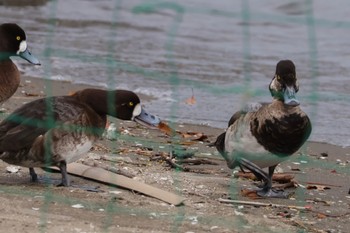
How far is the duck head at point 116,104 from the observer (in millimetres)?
7117

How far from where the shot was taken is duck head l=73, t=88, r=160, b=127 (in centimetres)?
712

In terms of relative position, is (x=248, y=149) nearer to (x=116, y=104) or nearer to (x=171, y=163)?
(x=171, y=163)

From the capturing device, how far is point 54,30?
1673 cm

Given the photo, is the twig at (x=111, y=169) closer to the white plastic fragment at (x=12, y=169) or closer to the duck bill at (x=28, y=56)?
the white plastic fragment at (x=12, y=169)

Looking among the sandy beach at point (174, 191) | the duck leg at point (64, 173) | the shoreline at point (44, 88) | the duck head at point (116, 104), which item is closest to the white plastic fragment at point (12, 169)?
the sandy beach at point (174, 191)

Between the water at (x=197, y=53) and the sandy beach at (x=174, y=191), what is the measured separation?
0.65m

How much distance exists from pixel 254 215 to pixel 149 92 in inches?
218

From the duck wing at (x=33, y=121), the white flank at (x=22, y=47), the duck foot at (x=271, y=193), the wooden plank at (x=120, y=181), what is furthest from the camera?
the white flank at (x=22, y=47)

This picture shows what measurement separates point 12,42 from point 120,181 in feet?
7.10

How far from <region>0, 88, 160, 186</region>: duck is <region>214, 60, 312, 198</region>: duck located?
1010 millimetres

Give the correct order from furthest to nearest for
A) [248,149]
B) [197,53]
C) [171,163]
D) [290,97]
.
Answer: [197,53] → [171,163] → [248,149] → [290,97]

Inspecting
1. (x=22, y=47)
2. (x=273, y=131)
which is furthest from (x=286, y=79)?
(x=22, y=47)

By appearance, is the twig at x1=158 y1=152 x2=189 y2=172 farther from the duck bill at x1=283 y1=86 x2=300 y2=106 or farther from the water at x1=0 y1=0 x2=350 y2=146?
the duck bill at x1=283 y1=86 x2=300 y2=106

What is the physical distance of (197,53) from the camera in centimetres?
1530
